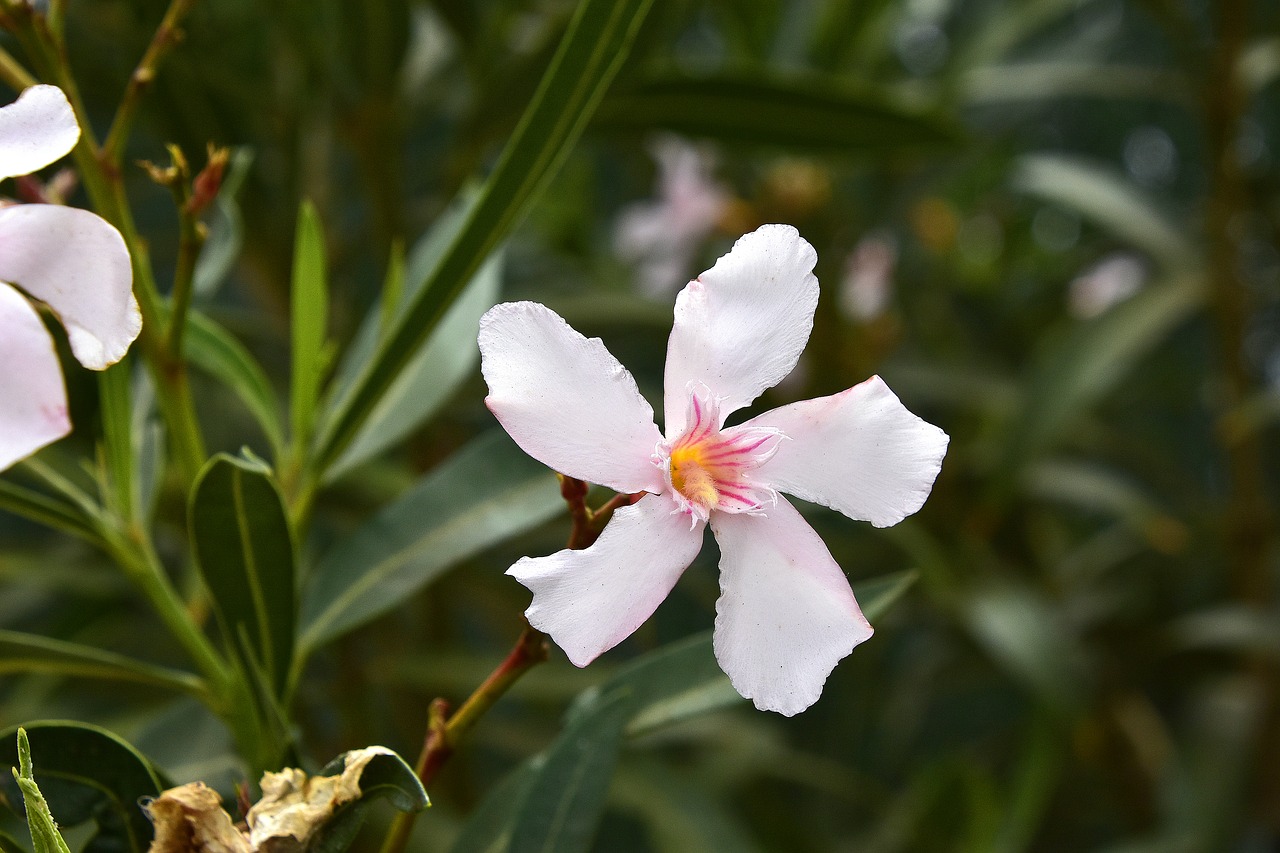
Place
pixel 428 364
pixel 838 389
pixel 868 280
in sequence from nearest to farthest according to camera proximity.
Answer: pixel 428 364
pixel 838 389
pixel 868 280

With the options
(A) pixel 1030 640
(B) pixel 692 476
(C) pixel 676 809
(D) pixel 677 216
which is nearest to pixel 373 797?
(B) pixel 692 476

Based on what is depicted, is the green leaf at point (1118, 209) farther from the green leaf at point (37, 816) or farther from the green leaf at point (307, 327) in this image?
the green leaf at point (37, 816)

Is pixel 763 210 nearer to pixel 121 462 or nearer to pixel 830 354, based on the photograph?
pixel 830 354

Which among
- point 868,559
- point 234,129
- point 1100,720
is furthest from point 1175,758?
point 234,129

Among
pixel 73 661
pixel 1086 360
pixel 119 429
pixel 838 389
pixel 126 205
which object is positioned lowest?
pixel 838 389

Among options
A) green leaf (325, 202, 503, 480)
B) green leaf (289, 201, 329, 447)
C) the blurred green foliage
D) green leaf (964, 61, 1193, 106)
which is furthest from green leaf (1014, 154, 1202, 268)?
green leaf (289, 201, 329, 447)

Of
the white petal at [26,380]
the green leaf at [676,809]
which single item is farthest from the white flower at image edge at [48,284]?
the green leaf at [676,809]

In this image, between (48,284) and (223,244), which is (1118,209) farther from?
(48,284)
